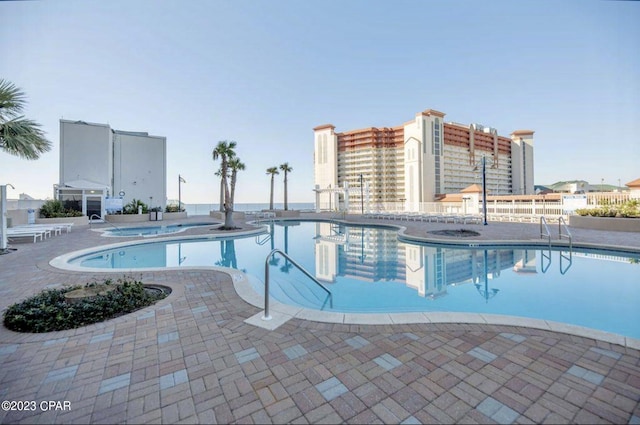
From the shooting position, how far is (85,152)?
19.3 m

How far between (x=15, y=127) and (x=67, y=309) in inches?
234

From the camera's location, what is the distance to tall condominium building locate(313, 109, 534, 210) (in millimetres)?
46938

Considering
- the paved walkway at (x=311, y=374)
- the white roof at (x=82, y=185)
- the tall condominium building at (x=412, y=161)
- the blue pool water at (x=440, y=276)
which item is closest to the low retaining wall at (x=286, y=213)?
the blue pool water at (x=440, y=276)

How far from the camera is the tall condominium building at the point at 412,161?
46938 mm

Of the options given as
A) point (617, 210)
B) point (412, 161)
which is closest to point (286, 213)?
point (617, 210)

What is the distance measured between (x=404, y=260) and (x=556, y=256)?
14.4ft

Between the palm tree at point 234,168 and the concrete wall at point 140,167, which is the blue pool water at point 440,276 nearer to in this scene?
the palm tree at point 234,168

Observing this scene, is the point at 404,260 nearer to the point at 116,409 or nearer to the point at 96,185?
the point at 116,409

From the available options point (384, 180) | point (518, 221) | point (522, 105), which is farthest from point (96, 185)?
point (384, 180)

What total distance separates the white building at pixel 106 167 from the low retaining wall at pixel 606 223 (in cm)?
2602

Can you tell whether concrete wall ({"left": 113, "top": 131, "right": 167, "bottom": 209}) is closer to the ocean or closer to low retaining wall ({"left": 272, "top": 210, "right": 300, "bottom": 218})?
low retaining wall ({"left": 272, "top": 210, "right": 300, "bottom": 218})

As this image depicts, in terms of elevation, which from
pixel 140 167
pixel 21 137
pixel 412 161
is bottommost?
pixel 21 137

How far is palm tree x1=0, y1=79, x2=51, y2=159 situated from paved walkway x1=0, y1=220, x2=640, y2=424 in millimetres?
5914

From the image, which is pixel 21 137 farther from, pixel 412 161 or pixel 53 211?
pixel 412 161
